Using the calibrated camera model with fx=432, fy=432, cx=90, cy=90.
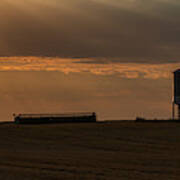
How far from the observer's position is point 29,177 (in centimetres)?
1808

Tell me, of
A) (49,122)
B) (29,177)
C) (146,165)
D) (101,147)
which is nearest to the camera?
(29,177)

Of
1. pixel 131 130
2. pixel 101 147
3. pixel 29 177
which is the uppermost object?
pixel 131 130

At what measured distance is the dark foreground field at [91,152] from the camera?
65.4ft

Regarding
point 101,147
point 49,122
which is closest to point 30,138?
point 101,147

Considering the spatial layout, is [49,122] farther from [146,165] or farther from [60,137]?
[146,165]

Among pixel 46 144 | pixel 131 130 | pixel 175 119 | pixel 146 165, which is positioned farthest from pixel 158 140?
pixel 175 119

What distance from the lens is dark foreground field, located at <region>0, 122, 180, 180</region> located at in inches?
785

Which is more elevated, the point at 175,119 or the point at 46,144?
the point at 175,119

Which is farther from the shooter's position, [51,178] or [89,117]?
[89,117]

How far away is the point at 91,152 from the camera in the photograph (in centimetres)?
3172

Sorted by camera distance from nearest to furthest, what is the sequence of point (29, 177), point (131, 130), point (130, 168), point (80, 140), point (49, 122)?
point (29, 177) < point (130, 168) < point (80, 140) < point (131, 130) < point (49, 122)

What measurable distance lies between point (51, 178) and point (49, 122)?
42216mm

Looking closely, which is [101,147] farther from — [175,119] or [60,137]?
[175,119]

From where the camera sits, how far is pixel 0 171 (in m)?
19.1
